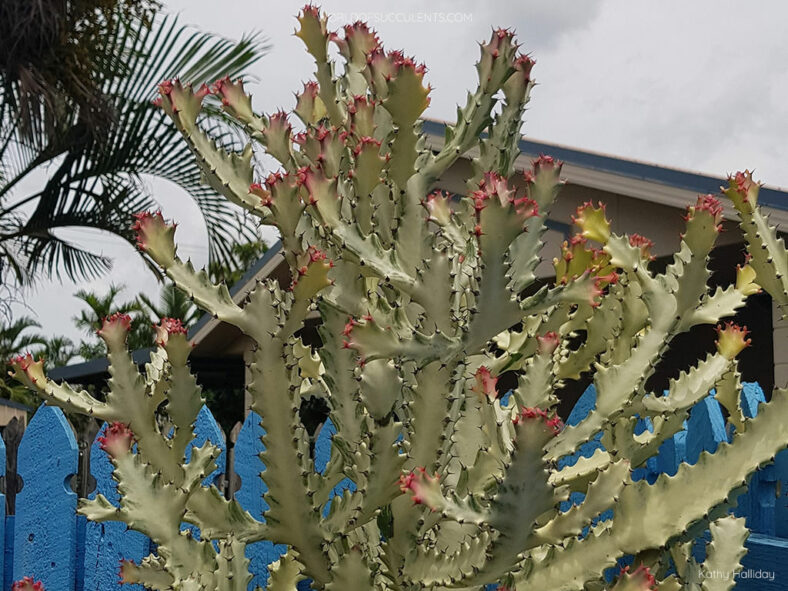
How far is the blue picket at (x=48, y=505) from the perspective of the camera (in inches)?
139

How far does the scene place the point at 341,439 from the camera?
193 centimetres

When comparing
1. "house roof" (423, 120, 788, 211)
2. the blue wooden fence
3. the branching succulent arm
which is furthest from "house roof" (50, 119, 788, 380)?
the branching succulent arm

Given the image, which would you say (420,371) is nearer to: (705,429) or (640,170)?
(705,429)

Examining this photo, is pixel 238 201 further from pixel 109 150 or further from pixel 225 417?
pixel 225 417

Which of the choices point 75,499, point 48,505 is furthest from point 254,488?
point 48,505

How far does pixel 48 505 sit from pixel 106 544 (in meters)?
0.36

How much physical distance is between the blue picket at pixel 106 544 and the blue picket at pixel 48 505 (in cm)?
9

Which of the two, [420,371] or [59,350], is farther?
[59,350]

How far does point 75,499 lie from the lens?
3553 millimetres

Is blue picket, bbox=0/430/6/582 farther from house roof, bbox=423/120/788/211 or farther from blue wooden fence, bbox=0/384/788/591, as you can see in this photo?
house roof, bbox=423/120/788/211

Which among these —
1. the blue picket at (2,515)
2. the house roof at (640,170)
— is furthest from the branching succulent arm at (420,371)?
the house roof at (640,170)

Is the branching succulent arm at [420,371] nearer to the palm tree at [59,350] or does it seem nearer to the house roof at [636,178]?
the house roof at [636,178]

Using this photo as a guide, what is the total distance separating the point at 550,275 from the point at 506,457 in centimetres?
574

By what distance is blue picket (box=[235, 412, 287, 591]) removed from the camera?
3.13 metres
